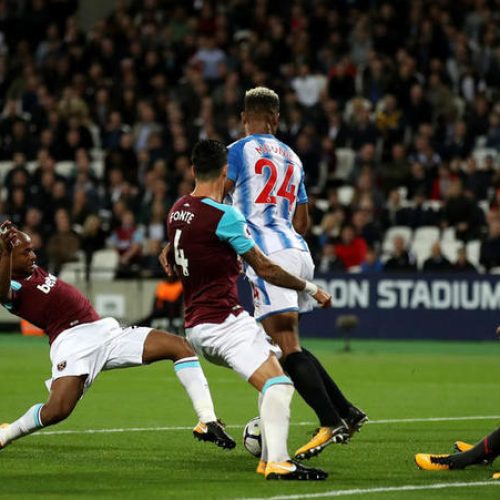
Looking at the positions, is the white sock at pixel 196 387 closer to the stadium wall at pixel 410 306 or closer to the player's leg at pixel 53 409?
the player's leg at pixel 53 409

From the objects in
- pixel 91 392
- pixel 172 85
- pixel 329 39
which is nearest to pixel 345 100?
pixel 329 39

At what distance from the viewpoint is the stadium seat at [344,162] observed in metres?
25.9

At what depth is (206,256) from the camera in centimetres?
880

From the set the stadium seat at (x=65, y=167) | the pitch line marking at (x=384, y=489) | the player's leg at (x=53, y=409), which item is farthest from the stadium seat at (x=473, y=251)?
the pitch line marking at (x=384, y=489)

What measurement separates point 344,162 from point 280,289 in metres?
16.7

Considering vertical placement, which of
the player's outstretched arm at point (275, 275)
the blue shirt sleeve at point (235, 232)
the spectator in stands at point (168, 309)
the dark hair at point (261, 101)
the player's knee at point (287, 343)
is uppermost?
the dark hair at point (261, 101)

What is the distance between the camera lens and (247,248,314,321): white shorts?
31.1ft

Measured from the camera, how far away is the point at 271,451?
8.33 m

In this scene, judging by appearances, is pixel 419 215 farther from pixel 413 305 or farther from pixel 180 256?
pixel 180 256

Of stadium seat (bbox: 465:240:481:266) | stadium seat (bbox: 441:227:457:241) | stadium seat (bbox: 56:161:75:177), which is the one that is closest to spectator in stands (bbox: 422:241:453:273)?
stadium seat (bbox: 465:240:481:266)

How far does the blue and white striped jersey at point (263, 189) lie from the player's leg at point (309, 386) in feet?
1.84

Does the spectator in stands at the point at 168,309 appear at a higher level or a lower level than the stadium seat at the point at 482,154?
lower

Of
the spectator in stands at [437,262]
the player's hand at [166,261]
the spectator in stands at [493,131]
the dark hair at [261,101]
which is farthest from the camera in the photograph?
the spectator in stands at [493,131]

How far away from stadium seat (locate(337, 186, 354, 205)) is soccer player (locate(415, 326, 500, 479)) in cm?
1641
